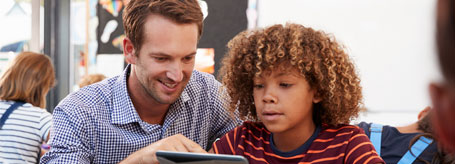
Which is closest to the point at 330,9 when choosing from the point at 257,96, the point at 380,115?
the point at 380,115

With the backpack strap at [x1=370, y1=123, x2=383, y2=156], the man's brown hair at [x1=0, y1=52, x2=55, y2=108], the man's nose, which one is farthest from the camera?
the man's brown hair at [x1=0, y1=52, x2=55, y2=108]

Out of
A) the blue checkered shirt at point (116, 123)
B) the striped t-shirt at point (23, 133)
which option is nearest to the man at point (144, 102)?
the blue checkered shirt at point (116, 123)

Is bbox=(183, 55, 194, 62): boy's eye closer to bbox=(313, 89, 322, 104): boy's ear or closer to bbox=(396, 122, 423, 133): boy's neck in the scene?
bbox=(313, 89, 322, 104): boy's ear

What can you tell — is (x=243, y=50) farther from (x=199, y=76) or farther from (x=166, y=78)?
(x=199, y=76)

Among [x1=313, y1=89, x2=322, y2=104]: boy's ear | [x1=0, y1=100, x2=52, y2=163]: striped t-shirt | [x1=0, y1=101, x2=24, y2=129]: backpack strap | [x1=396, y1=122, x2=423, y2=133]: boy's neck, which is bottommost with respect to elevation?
[x1=0, y1=100, x2=52, y2=163]: striped t-shirt

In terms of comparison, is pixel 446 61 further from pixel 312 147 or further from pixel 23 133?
pixel 23 133

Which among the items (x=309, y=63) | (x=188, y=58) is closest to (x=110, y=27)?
(x=188, y=58)

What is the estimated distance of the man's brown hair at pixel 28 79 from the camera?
3.45 m

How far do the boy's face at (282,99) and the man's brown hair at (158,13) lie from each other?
1.97 feet

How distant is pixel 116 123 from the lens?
7.27 feet

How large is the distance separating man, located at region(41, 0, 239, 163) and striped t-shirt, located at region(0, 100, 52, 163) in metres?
1.20

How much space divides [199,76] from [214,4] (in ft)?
7.13

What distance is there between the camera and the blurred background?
12.2ft

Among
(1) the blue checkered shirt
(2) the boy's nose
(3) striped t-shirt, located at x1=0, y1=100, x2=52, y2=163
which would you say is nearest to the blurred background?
(1) the blue checkered shirt
